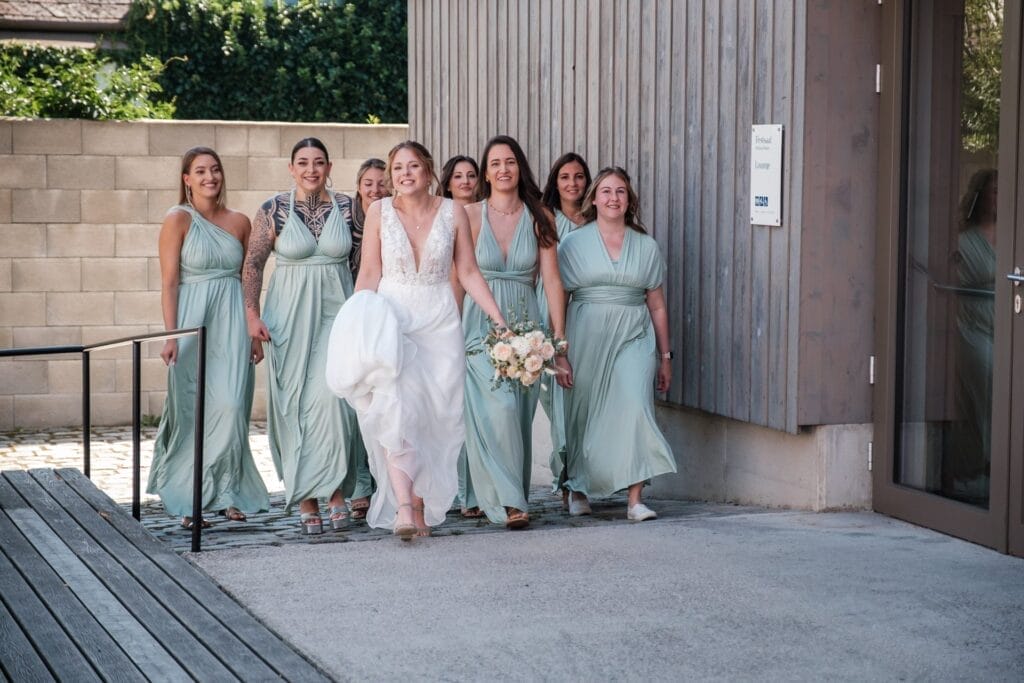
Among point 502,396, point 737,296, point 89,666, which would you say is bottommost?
point 89,666

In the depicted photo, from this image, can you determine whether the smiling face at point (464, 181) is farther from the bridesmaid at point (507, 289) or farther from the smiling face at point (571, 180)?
the bridesmaid at point (507, 289)

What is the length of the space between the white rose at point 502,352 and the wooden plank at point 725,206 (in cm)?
138

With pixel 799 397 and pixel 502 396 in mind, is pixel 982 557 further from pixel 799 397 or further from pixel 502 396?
pixel 502 396

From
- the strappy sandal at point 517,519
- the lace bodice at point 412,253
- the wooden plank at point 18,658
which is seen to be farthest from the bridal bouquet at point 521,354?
the wooden plank at point 18,658

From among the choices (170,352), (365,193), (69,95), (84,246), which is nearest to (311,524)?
(170,352)

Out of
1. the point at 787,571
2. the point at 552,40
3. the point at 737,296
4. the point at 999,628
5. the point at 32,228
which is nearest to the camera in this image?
the point at 999,628

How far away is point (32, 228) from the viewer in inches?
494

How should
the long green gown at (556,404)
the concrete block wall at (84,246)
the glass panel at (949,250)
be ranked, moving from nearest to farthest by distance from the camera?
the glass panel at (949,250)
the long green gown at (556,404)
the concrete block wall at (84,246)

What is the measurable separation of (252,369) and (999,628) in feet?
14.6

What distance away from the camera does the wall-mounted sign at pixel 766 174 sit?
24.6 ft

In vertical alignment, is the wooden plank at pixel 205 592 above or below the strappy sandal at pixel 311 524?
above

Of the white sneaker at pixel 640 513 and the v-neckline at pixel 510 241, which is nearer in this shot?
the white sneaker at pixel 640 513

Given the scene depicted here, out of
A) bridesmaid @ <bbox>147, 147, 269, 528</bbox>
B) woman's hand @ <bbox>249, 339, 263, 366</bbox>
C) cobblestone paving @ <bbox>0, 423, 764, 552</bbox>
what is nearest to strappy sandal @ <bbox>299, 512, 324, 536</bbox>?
cobblestone paving @ <bbox>0, 423, 764, 552</bbox>

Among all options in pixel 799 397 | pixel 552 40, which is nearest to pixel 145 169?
pixel 552 40
